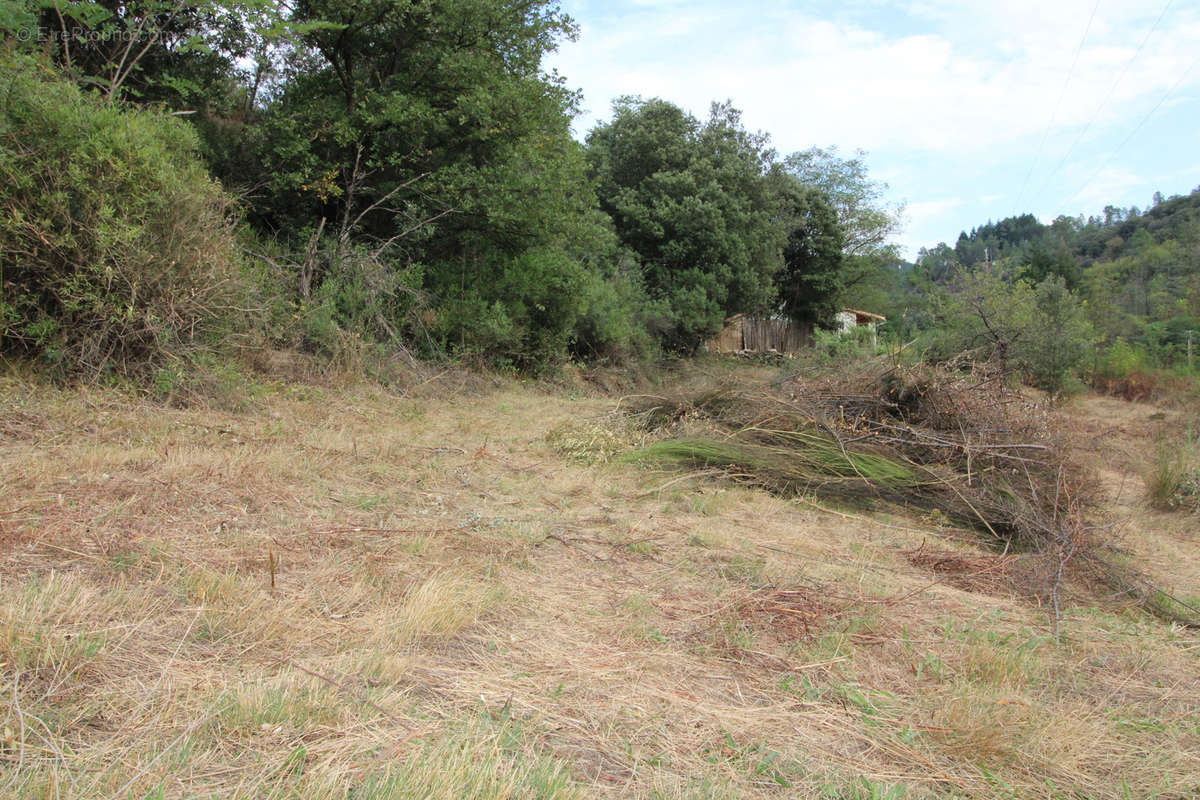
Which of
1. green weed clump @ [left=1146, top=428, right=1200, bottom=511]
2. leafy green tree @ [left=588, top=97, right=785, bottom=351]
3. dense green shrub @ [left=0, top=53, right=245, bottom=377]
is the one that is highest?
leafy green tree @ [left=588, top=97, right=785, bottom=351]

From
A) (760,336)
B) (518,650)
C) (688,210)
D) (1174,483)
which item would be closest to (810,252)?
(760,336)

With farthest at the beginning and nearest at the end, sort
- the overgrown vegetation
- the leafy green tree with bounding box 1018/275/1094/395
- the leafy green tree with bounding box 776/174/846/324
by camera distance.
Answer: 1. the leafy green tree with bounding box 776/174/846/324
2. the leafy green tree with bounding box 1018/275/1094/395
3. the overgrown vegetation

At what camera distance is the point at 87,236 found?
6973 mm

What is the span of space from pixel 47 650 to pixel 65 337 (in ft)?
19.8

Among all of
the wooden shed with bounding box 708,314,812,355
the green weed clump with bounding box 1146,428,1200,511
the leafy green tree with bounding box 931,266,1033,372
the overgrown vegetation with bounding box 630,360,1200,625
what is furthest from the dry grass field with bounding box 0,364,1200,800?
the wooden shed with bounding box 708,314,812,355

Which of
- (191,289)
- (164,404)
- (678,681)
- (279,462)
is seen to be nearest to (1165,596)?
(678,681)

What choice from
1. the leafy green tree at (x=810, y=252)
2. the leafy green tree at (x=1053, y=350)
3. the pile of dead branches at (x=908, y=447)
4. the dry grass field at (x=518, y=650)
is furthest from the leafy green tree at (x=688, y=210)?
the dry grass field at (x=518, y=650)

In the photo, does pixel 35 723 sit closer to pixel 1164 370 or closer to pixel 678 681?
pixel 678 681

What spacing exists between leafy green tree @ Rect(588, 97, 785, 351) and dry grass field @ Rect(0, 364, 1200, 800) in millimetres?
14899

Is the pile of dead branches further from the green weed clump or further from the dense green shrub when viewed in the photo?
the dense green shrub

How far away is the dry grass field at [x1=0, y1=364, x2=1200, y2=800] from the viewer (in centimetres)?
199

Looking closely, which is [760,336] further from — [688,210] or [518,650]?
[518,650]

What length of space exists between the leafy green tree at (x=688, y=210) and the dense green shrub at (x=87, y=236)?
1306 centimetres

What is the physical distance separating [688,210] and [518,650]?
1829cm
